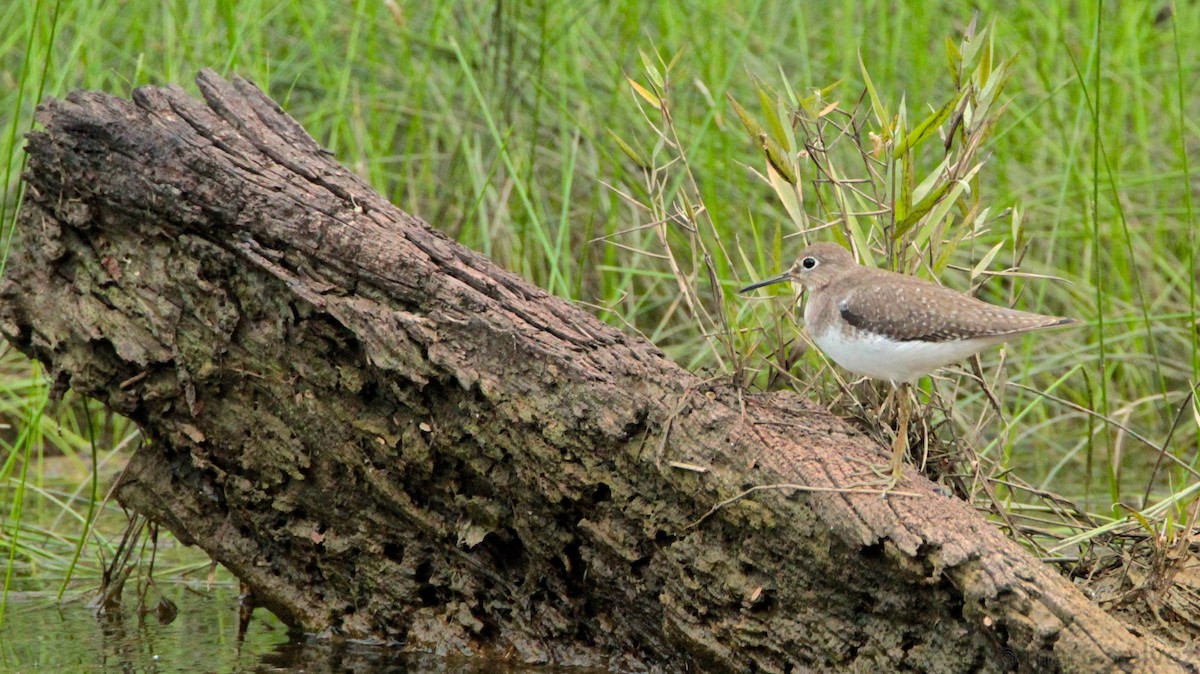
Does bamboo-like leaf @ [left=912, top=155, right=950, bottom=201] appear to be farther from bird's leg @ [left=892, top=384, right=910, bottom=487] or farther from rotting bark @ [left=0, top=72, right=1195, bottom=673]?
rotting bark @ [left=0, top=72, right=1195, bottom=673]

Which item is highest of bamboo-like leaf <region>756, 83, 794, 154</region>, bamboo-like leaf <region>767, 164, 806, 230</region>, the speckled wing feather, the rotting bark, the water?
bamboo-like leaf <region>756, 83, 794, 154</region>

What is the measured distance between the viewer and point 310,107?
7641 millimetres

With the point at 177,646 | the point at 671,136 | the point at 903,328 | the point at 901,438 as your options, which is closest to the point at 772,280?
the point at 903,328

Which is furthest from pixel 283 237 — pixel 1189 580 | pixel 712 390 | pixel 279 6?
Answer: pixel 279 6

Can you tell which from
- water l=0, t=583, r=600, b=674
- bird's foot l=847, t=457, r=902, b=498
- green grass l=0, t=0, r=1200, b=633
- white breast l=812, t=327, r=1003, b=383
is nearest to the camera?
bird's foot l=847, t=457, r=902, b=498

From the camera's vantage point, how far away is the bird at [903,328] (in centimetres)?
386

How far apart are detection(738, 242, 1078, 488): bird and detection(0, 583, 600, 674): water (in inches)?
53.7

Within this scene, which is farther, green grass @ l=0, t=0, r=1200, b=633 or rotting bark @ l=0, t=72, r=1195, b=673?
green grass @ l=0, t=0, r=1200, b=633

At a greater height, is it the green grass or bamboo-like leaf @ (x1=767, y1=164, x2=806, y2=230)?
bamboo-like leaf @ (x1=767, y1=164, x2=806, y2=230)

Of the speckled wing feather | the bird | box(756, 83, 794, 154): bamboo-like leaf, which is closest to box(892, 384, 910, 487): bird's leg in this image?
the bird

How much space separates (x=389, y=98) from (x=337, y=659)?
4.24 metres

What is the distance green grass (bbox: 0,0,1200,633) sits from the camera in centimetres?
708

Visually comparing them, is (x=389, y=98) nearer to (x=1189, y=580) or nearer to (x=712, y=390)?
(x=712, y=390)

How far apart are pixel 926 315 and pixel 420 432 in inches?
60.9
